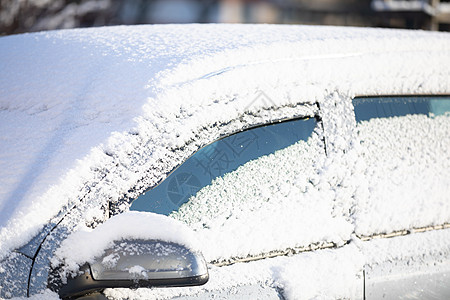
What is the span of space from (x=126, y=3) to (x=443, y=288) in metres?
12.3

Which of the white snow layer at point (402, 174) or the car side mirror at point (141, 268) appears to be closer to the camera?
the car side mirror at point (141, 268)

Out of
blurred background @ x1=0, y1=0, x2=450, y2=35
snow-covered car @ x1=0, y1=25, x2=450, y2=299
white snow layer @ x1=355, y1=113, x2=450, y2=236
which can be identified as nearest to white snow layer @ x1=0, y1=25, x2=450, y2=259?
snow-covered car @ x1=0, y1=25, x2=450, y2=299

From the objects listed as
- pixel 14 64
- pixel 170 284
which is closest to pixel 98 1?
pixel 14 64

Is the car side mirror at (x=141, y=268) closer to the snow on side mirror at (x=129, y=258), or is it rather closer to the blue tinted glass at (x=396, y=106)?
the snow on side mirror at (x=129, y=258)

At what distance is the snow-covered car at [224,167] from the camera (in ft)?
4.93

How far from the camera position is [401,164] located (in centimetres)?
209

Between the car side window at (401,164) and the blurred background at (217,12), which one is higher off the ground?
the blurred background at (217,12)

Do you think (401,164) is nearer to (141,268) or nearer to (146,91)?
(146,91)

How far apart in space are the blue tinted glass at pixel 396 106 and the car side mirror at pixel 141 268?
897 millimetres

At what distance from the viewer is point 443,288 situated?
2.04 meters

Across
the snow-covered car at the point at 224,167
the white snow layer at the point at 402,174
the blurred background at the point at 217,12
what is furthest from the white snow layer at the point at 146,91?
the blurred background at the point at 217,12

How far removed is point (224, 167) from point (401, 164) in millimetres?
681

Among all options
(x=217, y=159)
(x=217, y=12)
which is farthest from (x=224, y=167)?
(x=217, y=12)

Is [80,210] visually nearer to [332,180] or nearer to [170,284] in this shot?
[170,284]
